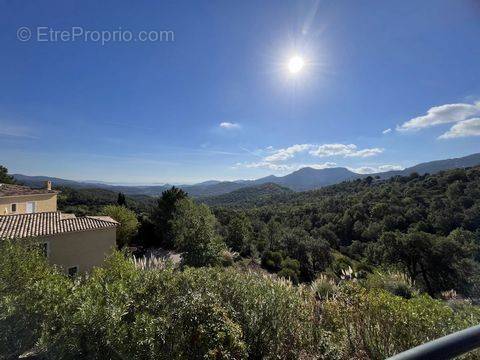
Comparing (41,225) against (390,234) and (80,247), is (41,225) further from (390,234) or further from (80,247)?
(390,234)

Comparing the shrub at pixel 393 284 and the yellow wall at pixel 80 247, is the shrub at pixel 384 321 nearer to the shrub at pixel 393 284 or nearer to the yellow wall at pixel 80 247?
the shrub at pixel 393 284

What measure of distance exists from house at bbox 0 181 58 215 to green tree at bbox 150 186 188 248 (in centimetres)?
829

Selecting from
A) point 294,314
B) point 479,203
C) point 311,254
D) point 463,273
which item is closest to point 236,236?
point 311,254

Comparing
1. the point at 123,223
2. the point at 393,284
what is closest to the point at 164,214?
the point at 123,223

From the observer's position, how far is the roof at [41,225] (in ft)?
45.0

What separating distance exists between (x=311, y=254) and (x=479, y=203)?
2124 centimetres

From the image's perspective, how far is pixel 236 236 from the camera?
30125mm

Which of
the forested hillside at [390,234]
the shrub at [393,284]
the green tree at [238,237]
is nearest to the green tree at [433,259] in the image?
the forested hillside at [390,234]

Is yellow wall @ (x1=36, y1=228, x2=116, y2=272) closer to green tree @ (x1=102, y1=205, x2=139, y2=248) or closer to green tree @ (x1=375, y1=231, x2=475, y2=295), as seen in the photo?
green tree @ (x1=102, y1=205, x2=139, y2=248)

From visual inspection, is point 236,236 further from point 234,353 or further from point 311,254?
point 234,353

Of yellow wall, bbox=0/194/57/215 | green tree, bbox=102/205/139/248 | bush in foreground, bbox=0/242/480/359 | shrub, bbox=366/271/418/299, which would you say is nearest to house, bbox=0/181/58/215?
yellow wall, bbox=0/194/57/215

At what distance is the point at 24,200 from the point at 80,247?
30.2 ft

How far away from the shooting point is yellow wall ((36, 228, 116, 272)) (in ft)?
48.0

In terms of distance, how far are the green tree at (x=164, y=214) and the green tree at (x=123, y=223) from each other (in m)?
2.64
